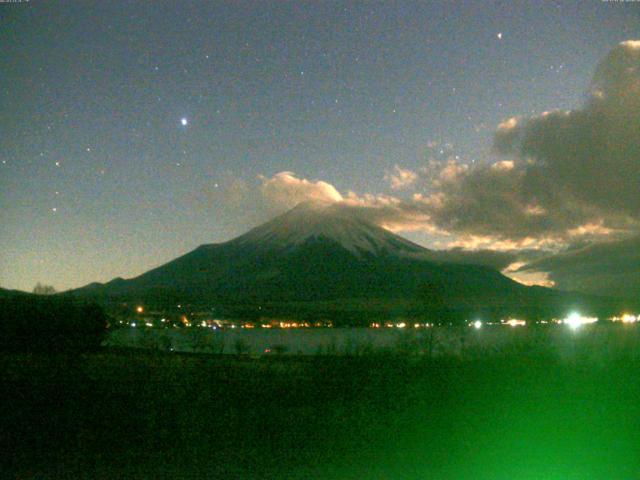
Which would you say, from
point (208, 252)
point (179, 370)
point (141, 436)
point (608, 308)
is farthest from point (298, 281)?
point (141, 436)

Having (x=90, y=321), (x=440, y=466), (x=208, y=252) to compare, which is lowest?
(x=440, y=466)

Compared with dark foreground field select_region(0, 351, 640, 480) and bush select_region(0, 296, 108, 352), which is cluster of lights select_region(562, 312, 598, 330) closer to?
dark foreground field select_region(0, 351, 640, 480)

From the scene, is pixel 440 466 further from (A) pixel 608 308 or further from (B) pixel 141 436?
(A) pixel 608 308

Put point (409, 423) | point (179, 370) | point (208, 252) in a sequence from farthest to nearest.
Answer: point (208, 252) → point (179, 370) → point (409, 423)

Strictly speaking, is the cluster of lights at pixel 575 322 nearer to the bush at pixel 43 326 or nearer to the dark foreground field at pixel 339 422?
the dark foreground field at pixel 339 422

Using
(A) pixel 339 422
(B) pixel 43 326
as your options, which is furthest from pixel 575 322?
(B) pixel 43 326

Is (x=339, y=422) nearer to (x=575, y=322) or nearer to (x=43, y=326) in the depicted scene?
(x=575, y=322)

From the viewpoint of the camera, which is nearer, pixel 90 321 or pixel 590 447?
pixel 590 447

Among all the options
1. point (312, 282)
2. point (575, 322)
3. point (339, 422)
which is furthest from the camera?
point (312, 282)
